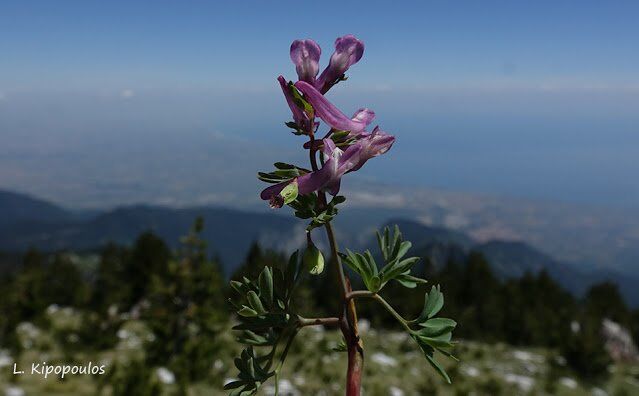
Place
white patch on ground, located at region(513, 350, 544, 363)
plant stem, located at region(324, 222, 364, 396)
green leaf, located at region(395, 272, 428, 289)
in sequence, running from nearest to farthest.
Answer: plant stem, located at region(324, 222, 364, 396) → green leaf, located at region(395, 272, 428, 289) → white patch on ground, located at region(513, 350, 544, 363)

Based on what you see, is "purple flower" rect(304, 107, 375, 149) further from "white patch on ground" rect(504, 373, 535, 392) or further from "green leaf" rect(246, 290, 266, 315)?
"white patch on ground" rect(504, 373, 535, 392)

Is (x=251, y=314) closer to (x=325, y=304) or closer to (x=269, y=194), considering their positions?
(x=269, y=194)

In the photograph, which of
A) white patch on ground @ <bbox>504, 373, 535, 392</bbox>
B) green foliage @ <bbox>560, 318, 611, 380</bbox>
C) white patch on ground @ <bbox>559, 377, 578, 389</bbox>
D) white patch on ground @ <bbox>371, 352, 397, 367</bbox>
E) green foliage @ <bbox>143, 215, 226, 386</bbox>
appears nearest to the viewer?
green foliage @ <bbox>143, 215, 226, 386</bbox>

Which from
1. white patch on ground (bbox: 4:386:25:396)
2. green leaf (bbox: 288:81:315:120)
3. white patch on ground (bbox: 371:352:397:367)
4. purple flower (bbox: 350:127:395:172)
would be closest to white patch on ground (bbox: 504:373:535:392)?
white patch on ground (bbox: 371:352:397:367)

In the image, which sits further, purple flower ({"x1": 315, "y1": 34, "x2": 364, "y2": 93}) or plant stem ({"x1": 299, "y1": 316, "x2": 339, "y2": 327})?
purple flower ({"x1": 315, "y1": 34, "x2": 364, "y2": 93})

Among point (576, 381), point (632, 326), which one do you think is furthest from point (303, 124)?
point (632, 326)

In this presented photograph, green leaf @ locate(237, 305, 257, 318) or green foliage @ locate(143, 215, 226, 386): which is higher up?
green leaf @ locate(237, 305, 257, 318)

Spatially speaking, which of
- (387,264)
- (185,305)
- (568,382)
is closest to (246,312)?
(387,264)
